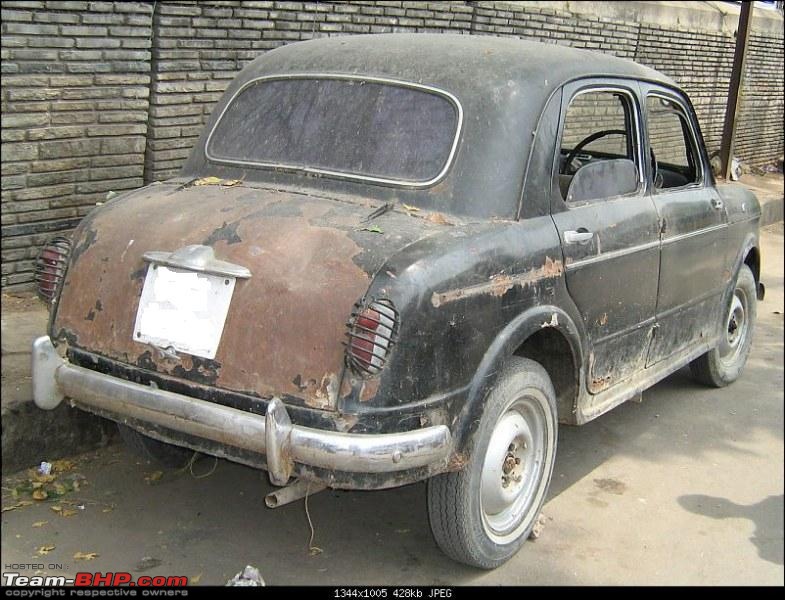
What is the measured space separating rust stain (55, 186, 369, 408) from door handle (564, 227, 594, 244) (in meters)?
1.00

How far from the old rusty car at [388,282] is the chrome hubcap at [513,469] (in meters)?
0.01

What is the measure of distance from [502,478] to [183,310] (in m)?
1.41

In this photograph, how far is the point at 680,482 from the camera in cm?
474

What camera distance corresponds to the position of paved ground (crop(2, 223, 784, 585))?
3748 mm

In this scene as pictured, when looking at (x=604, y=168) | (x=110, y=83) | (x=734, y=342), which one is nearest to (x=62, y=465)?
(x=110, y=83)

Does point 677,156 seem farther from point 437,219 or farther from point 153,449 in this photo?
point 153,449

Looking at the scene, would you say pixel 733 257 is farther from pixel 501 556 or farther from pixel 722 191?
pixel 501 556

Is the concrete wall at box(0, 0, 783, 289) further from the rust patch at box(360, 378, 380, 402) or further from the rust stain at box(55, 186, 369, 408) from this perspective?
the rust patch at box(360, 378, 380, 402)

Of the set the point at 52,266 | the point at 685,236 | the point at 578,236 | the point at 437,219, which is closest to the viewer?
the point at 437,219

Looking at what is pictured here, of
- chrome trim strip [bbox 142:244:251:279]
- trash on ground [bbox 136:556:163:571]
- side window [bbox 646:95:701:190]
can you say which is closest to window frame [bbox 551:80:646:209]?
side window [bbox 646:95:701:190]

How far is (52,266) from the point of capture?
3785 mm

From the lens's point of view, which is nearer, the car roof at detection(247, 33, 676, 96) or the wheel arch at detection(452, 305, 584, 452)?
the wheel arch at detection(452, 305, 584, 452)

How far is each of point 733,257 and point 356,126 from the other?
111 inches

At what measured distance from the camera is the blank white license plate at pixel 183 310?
3.34 meters
